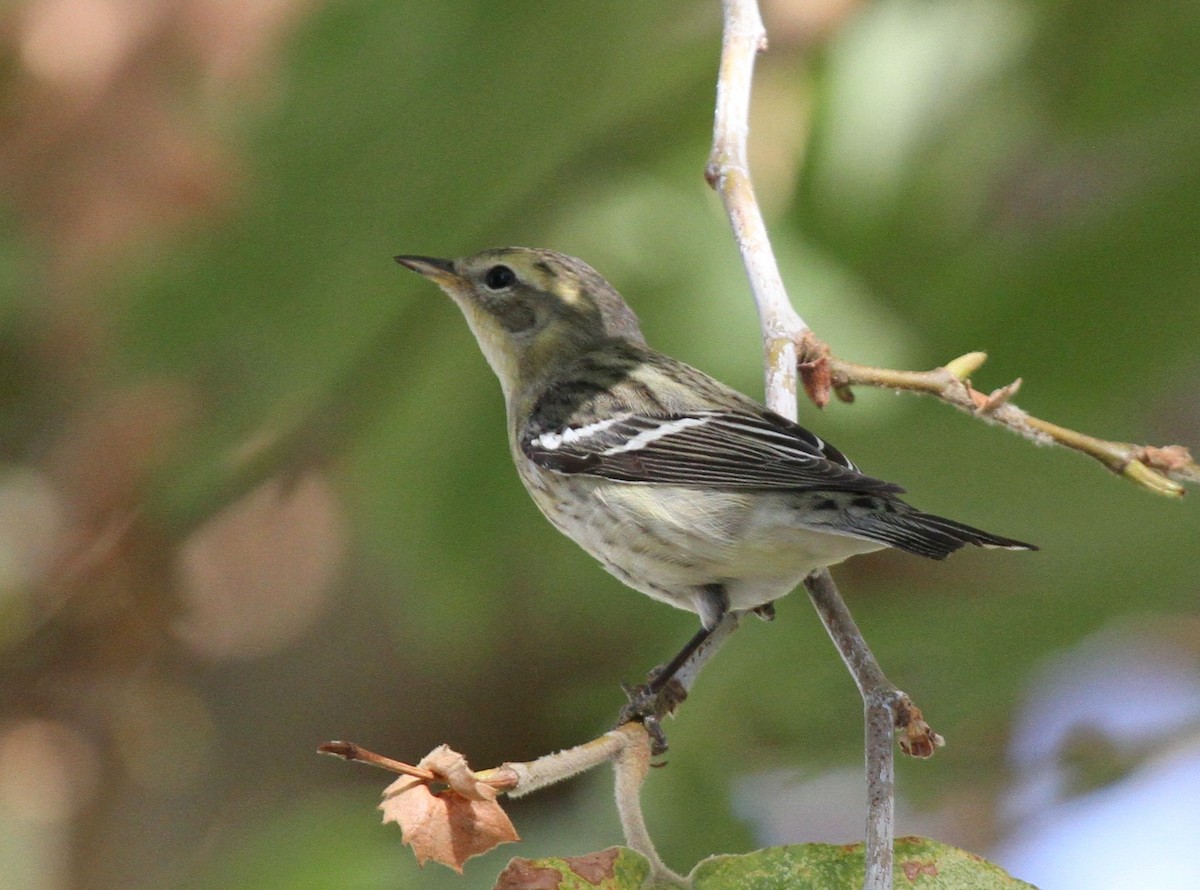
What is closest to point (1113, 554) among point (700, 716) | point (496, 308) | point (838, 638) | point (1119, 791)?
point (1119, 791)

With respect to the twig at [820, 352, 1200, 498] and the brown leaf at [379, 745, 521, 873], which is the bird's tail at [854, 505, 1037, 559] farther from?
the brown leaf at [379, 745, 521, 873]

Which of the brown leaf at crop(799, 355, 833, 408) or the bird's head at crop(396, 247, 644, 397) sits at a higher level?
the bird's head at crop(396, 247, 644, 397)

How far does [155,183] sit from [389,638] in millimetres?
1610

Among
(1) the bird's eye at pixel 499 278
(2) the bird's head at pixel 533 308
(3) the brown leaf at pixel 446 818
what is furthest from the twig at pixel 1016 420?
(1) the bird's eye at pixel 499 278

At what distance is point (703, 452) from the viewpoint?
3.03 metres

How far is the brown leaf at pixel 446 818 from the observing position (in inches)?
66.7

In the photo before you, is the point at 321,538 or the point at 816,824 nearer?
the point at 321,538

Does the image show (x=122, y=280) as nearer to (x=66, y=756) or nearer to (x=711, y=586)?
(x=66, y=756)

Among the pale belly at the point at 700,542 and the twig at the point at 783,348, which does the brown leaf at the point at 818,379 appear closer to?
the twig at the point at 783,348

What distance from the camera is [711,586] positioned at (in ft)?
9.59

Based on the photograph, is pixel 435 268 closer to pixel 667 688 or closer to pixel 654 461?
pixel 654 461

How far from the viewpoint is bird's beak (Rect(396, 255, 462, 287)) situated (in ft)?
11.4

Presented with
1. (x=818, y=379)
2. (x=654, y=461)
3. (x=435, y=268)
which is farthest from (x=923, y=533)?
(x=435, y=268)

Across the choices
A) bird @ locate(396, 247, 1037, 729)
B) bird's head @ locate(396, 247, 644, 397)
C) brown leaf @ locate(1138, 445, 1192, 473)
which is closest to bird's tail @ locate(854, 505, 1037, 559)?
bird @ locate(396, 247, 1037, 729)
